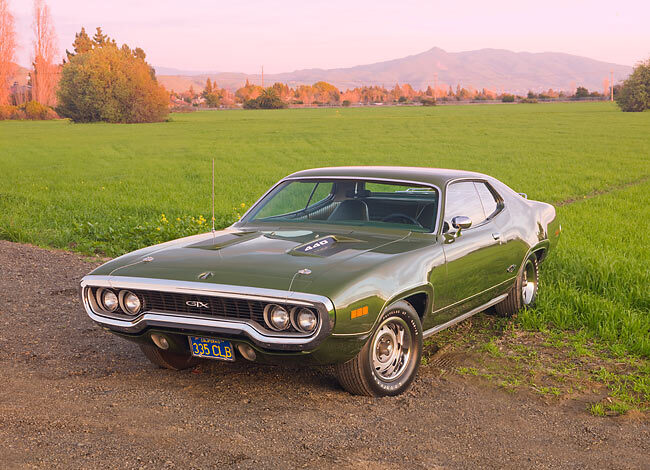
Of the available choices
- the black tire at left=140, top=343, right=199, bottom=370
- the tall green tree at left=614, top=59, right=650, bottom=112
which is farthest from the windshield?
the tall green tree at left=614, top=59, right=650, bottom=112

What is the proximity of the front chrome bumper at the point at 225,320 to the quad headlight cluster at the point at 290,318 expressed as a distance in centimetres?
5

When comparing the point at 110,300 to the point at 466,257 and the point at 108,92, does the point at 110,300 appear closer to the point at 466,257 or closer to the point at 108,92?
the point at 466,257

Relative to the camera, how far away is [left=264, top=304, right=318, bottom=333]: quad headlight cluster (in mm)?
4234

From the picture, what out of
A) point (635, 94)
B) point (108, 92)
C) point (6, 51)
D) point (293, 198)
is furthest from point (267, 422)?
point (6, 51)

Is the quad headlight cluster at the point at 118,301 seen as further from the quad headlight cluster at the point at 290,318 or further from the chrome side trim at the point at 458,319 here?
the chrome side trim at the point at 458,319

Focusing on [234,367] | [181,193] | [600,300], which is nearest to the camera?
[234,367]

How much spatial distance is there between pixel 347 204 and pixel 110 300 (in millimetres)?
2082

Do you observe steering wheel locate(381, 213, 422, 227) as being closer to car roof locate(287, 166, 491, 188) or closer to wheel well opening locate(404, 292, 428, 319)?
car roof locate(287, 166, 491, 188)

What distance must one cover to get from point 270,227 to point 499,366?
2.08 metres

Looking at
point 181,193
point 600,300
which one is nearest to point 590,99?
point 181,193

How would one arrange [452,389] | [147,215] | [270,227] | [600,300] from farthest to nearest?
[147,215] < [600,300] < [270,227] < [452,389]

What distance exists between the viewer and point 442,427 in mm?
4258

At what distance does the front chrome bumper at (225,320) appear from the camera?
4.14m

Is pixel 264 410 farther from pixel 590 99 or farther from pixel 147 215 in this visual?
pixel 590 99
